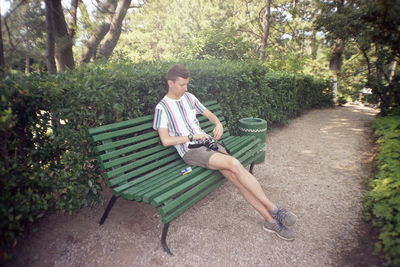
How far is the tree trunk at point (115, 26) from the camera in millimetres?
7496

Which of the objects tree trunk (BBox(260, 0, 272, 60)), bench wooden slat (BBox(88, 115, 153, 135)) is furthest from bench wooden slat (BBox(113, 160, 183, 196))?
tree trunk (BBox(260, 0, 272, 60))

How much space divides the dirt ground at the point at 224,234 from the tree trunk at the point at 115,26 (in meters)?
5.90

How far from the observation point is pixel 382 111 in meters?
8.34

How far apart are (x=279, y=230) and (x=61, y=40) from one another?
246 inches

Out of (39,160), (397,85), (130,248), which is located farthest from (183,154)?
(397,85)

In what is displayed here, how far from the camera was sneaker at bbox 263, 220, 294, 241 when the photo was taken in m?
2.78

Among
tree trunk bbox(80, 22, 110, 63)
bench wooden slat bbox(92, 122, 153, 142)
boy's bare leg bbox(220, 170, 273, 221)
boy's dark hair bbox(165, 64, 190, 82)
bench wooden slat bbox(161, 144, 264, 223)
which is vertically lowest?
boy's bare leg bbox(220, 170, 273, 221)

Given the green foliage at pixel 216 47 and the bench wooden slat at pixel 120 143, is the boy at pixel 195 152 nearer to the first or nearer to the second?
the bench wooden slat at pixel 120 143

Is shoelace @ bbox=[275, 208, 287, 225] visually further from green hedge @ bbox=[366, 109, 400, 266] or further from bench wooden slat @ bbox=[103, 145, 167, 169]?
bench wooden slat @ bbox=[103, 145, 167, 169]

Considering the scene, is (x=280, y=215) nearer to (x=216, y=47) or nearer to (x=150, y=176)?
(x=150, y=176)

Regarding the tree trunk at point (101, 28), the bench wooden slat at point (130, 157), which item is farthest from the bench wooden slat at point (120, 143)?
the tree trunk at point (101, 28)

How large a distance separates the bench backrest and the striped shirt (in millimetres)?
207

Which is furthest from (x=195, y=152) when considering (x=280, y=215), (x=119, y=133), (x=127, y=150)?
(x=280, y=215)

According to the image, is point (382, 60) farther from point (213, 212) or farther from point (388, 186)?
point (213, 212)
